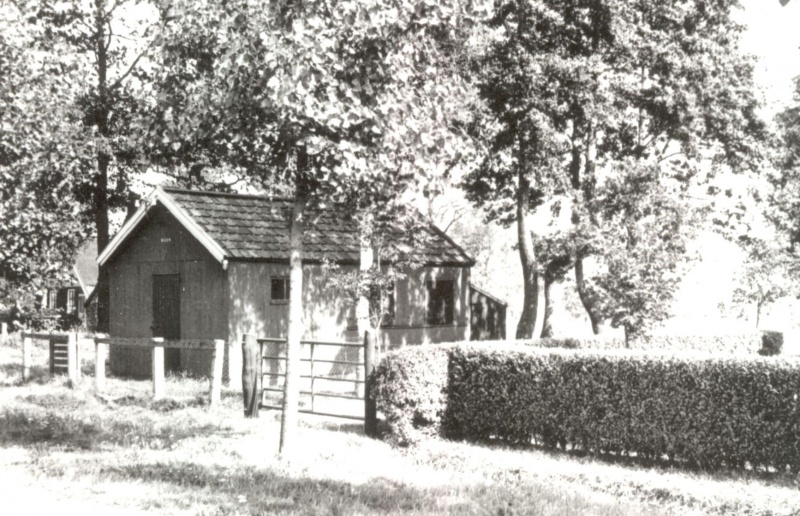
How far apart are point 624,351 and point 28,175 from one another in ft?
45.1


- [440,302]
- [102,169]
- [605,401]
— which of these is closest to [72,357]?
[440,302]

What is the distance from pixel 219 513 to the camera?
7750 millimetres

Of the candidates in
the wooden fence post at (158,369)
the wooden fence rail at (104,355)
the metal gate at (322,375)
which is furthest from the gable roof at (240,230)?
the wooden fence post at (158,369)

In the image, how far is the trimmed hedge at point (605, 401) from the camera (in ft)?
33.7

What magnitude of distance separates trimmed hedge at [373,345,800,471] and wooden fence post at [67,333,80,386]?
9.08m

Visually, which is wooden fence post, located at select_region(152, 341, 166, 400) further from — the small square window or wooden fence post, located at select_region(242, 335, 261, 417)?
the small square window

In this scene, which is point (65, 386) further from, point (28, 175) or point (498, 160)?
point (498, 160)

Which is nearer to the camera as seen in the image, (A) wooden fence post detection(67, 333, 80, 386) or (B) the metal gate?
(B) the metal gate

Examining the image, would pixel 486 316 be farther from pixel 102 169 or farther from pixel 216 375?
pixel 216 375

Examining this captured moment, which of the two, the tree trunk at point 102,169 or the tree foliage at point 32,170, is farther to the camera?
the tree trunk at point 102,169

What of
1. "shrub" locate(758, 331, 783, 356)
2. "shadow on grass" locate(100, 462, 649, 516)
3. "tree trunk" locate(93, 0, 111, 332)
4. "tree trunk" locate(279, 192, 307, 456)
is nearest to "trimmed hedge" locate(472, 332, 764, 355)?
"shrub" locate(758, 331, 783, 356)

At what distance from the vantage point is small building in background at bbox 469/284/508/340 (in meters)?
32.4

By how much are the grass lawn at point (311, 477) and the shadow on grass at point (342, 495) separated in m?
0.02

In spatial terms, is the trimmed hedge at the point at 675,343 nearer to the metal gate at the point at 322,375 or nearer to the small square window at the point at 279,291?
the metal gate at the point at 322,375
